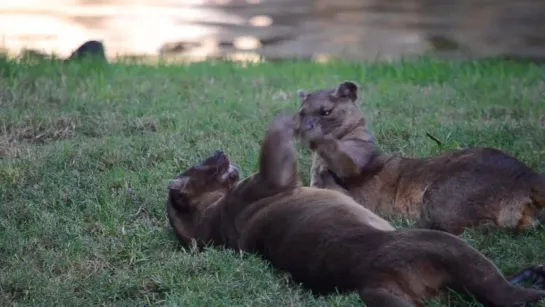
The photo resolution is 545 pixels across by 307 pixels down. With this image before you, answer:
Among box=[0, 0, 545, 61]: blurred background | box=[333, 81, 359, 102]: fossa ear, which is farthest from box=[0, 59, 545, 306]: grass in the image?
box=[0, 0, 545, 61]: blurred background

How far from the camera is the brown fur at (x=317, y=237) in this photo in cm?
463

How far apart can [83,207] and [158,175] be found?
60 cm

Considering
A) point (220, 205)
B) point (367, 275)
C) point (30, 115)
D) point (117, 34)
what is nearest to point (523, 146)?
point (220, 205)

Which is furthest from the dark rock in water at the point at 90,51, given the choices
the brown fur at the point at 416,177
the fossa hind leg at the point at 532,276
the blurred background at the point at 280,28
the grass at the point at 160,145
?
the fossa hind leg at the point at 532,276

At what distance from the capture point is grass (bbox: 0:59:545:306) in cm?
535

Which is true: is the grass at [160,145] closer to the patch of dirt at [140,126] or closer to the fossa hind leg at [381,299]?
the patch of dirt at [140,126]

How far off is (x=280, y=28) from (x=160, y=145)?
7.26m

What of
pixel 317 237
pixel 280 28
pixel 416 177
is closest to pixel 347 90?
pixel 416 177

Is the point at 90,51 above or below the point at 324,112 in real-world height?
above

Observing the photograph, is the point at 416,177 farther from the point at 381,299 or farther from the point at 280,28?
the point at 280,28

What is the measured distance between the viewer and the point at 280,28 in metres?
14.4

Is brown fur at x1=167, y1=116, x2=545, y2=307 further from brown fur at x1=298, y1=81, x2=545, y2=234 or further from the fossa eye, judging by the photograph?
the fossa eye

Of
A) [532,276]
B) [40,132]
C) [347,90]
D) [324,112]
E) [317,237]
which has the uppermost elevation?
[347,90]

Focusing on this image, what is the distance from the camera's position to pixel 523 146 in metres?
7.22
